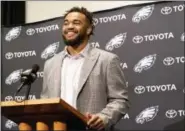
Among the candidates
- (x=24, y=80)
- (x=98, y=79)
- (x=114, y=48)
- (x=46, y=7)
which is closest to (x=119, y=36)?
(x=114, y=48)

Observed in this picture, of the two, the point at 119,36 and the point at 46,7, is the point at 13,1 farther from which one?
the point at 119,36

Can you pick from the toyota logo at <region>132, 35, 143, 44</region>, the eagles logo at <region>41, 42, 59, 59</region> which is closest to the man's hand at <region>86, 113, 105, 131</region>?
the toyota logo at <region>132, 35, 143, 44</region>

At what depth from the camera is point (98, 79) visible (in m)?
2.50

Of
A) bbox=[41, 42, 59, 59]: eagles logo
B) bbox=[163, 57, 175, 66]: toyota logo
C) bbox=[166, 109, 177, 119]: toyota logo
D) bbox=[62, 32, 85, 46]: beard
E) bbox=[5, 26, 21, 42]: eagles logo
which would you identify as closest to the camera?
bbox=[62, 32, 85, 46]: beard

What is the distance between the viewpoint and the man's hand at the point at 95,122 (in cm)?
202

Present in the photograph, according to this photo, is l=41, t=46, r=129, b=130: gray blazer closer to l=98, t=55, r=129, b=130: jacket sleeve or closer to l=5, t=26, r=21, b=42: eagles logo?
l=98, t=55, r=129, b=130: jacket sleeve

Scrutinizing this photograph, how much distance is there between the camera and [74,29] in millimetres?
2605

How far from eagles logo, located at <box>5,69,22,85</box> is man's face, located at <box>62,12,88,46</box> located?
66.2 inches

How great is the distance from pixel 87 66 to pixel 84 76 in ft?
0.24

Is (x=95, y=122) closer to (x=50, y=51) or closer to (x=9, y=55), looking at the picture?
(x=50, y=51)

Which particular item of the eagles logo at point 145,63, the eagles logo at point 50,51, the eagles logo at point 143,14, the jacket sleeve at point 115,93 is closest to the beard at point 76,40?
the jacket sleeve at point 115,93

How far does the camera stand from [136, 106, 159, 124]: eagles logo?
11.4 feet

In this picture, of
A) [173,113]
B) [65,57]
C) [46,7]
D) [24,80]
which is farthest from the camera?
[46,7]

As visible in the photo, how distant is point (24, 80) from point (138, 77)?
1690 millimetres
